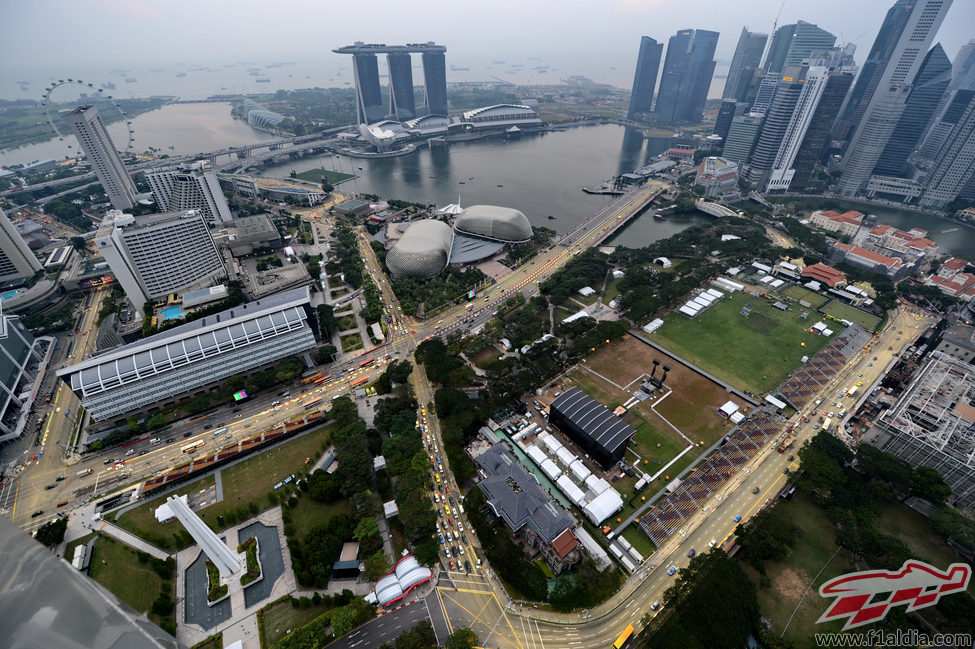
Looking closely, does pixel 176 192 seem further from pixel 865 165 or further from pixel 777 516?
pixel 865 165

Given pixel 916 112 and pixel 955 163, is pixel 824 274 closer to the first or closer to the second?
pixel 955 163

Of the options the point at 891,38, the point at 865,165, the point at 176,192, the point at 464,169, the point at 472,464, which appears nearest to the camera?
the point at 472,464

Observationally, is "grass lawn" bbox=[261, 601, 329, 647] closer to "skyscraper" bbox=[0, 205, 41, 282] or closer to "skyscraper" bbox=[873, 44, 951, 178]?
"skyscraper" bbox=[0, 205, 41, 282]

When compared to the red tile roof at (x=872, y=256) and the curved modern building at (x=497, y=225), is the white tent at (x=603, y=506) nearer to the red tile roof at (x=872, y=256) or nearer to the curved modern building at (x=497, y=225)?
the curved modern building at (x=497, y=225)

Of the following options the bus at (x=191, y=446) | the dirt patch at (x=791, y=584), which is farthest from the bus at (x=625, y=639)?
the bus at (x=191, y=446)

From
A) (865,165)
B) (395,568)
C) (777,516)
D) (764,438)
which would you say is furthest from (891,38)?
(395,568)

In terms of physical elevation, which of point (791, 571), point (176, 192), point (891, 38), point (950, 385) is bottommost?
point (791, 571)
